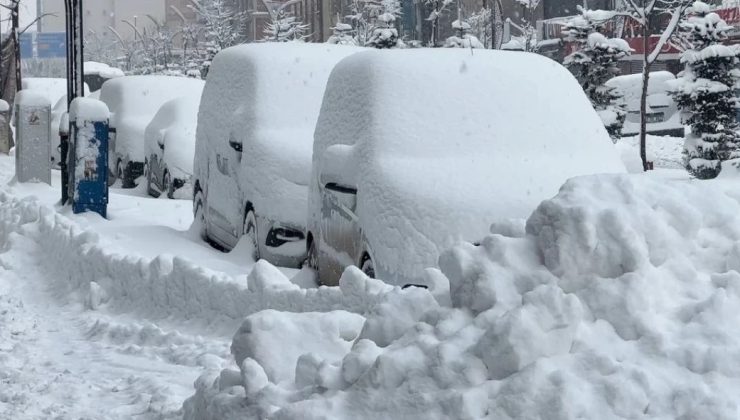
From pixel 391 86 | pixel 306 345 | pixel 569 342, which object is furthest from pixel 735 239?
pixel 391 86

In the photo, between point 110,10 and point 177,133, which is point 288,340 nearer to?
point 177,133

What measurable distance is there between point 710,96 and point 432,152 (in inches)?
865

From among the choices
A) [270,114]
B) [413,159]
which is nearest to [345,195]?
[413,159]

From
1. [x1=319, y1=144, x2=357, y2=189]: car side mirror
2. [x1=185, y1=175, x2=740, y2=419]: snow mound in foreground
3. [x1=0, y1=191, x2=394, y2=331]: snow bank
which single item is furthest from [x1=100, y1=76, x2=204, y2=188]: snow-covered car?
[x1=185, y1=175, x2=740, y2=419]: snow mound in foreground

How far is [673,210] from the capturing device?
14.3ft

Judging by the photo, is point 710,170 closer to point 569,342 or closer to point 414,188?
point 414,188

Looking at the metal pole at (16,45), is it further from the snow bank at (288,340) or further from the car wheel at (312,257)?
the snow bank at (288,340)

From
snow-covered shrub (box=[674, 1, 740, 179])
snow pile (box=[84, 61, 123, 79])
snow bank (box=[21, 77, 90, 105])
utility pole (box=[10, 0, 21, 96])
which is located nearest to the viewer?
snow-covered shrub (box=[674, 1, 740, 179])

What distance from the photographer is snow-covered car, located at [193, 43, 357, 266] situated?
357 inches

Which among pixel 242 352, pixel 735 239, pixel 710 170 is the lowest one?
pixel 710 170

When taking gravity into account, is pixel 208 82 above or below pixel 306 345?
above

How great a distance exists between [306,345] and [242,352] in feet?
0.81

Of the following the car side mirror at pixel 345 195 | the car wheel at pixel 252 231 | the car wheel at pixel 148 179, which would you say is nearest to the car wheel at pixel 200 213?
the car wheel at pixel 252 231

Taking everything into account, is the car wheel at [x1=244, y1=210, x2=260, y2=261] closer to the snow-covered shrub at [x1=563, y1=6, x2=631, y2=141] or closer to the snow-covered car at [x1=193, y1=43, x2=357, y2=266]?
the snow-covered car at [x1=193, y1=43, x2=357, y2=266]
